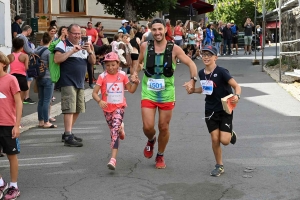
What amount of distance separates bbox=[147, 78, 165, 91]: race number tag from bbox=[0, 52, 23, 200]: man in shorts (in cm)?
178

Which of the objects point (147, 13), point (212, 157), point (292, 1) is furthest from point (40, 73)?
point (147, 13)

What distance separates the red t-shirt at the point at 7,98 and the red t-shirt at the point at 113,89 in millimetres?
1658

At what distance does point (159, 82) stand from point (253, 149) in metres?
2.15

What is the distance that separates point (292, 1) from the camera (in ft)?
57.1

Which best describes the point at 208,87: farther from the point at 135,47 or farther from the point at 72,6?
the point at 72,6

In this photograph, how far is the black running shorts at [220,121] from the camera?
7.17 meters

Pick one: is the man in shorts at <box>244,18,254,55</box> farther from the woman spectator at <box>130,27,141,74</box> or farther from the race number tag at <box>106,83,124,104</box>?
the race number tag at <box>106,83,124,104</box>

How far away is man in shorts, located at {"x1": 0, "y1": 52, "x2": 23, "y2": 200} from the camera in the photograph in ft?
20.4

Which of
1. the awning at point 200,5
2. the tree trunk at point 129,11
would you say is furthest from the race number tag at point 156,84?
the awning at point 200,5

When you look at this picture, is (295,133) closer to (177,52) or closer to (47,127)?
(177,52)

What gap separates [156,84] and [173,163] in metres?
1.17

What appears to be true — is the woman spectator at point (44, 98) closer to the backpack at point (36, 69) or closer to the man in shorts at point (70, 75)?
the backpack at point (36, 69)

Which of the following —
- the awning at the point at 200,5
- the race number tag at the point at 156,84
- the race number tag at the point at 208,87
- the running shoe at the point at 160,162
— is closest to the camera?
the race number tag at the point at 208,87

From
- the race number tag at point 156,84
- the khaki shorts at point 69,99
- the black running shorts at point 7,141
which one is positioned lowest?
the black running shorts at point 7,141
